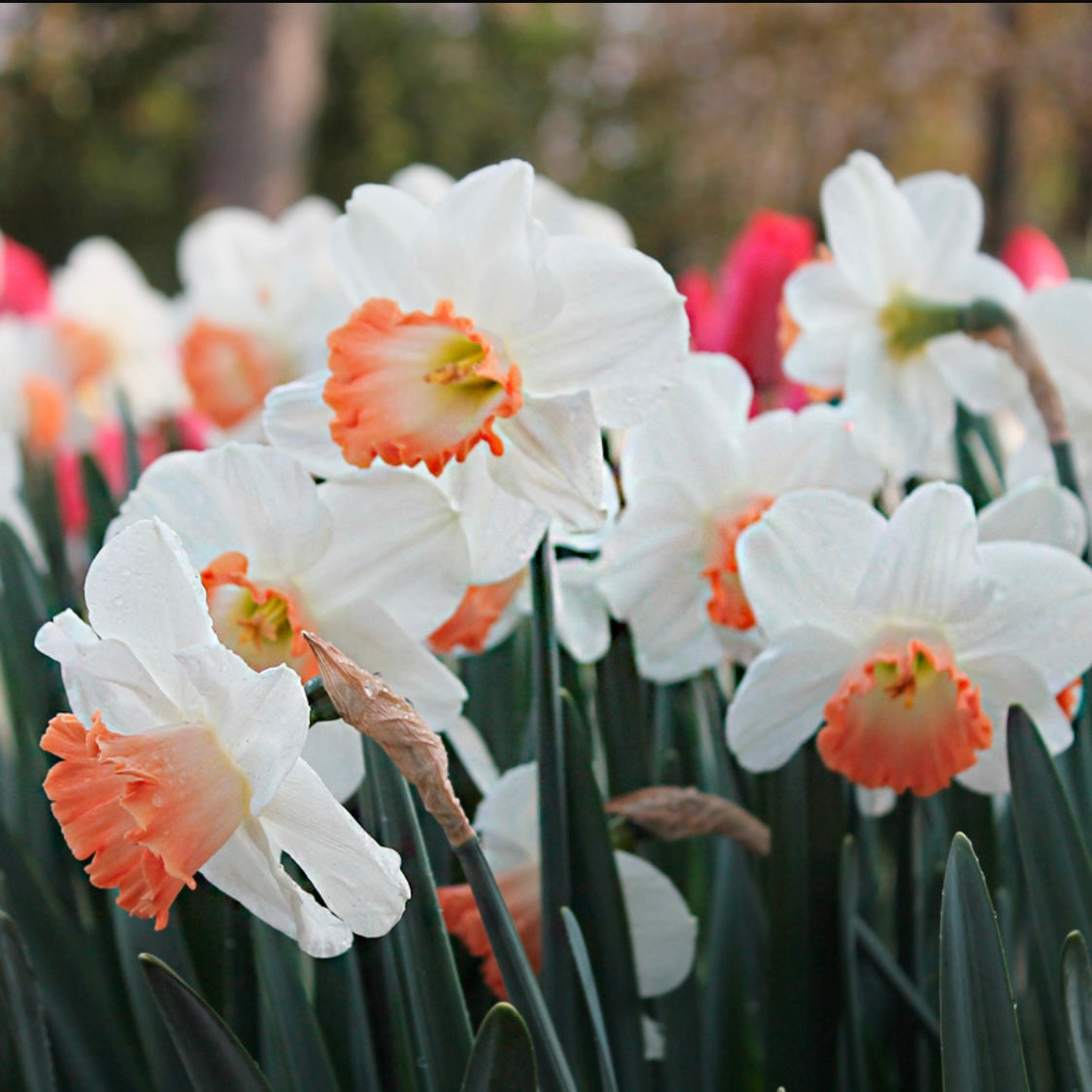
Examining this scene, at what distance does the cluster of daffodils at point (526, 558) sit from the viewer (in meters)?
0.56

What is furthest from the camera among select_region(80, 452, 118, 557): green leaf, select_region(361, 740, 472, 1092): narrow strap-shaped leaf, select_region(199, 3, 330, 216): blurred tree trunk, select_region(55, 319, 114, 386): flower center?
select_region(199, 3, 330, 216): blurred tree trunk

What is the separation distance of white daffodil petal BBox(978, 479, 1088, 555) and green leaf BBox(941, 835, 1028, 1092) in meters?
0.26

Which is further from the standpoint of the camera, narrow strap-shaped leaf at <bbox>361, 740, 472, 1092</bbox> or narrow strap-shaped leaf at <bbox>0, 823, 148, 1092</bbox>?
narrow strap-shaped leaf at <bbox>0, 823, 148, 1092</bbox>

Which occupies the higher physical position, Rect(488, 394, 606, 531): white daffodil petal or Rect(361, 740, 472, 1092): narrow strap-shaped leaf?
Rect(488, 394, 606, 531): white daffodil petal

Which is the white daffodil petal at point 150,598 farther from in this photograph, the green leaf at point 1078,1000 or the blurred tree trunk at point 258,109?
the blurred tree trunk at point 258,109

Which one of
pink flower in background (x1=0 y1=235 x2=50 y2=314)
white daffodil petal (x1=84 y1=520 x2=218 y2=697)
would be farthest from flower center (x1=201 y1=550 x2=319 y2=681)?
pink flower in background (x1=0 y1=235 x2=50 y2=314)

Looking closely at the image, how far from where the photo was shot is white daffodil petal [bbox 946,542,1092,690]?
0.71 meters

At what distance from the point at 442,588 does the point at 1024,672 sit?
31 cm

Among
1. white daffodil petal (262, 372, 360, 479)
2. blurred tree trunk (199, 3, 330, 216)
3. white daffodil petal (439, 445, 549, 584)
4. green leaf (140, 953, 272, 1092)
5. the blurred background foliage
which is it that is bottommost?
green leaf (140, 953, 272, 1092)

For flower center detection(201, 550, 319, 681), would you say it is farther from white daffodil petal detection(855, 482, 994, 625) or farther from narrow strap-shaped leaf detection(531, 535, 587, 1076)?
white daffodil petal detection(855, 482, 994, 625)

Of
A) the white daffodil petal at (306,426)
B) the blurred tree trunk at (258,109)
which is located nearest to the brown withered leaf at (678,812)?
the white daffodil petal at (306,426)

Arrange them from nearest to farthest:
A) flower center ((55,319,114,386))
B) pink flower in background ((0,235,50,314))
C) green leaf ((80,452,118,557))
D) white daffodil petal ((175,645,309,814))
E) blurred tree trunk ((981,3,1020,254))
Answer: white daffodil petal ((175,645,309,814)) < green leaf ((80,452,118,557)) < flower center ((55,319,114,386)) < pink flower in background ((0,235,50,314)) < blurred tree trunk ((981,3,1020,254))

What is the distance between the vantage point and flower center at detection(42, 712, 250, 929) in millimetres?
540

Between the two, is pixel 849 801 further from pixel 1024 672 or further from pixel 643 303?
pixel 643 303
